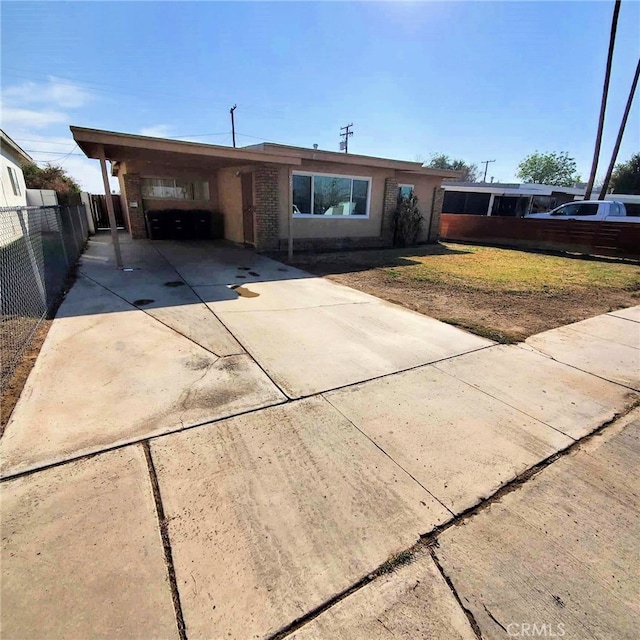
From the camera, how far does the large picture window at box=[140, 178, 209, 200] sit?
13347 mm

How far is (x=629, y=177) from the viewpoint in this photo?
33.1 metres

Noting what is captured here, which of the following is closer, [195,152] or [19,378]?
[19,378]

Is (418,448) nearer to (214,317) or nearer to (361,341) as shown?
(361,341)

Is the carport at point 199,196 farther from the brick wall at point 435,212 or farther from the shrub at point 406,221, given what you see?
the brick wall at point 435,212

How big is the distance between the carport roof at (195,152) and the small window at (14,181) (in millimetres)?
5817

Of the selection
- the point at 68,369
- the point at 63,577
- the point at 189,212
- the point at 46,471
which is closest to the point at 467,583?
the point at 63,577

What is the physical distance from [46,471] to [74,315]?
10.8 ft

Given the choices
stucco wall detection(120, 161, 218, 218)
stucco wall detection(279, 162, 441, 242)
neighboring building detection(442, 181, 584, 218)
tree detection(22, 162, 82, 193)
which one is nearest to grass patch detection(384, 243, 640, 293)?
stucco wall detection(279, 162, 441, 242)

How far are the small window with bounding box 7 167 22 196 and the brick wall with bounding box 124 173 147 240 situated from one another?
11.9ft

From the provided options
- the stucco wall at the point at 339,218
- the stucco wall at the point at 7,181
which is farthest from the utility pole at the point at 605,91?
the stucco wall at the point at 7,181

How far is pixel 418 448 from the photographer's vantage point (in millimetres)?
2541

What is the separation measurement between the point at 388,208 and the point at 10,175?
13.2 metres

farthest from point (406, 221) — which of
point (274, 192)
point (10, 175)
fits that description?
point (10, 175)

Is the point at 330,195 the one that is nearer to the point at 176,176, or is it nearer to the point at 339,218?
the point at 339,218
